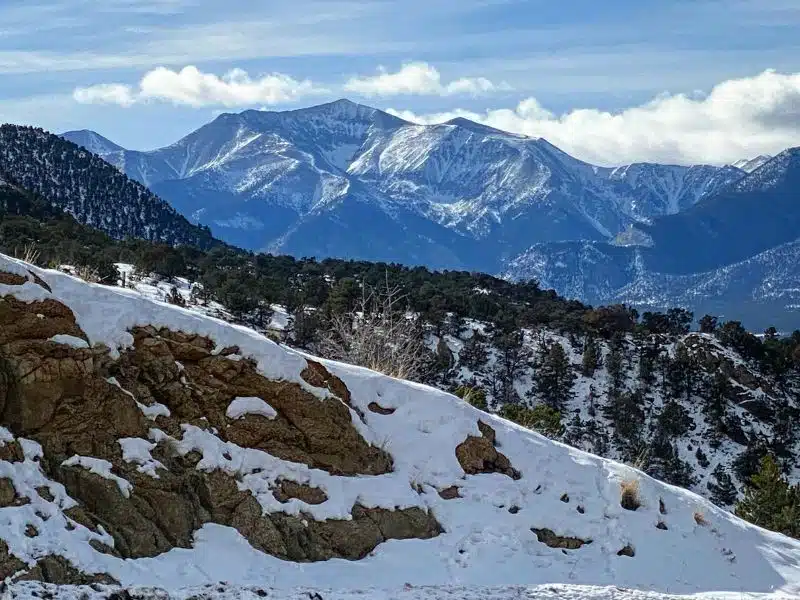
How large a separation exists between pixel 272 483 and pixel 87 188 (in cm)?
11198

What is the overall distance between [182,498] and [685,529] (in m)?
7.75

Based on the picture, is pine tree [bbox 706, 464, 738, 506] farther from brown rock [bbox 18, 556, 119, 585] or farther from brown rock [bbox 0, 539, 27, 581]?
brown rock [bbox 0, 539, 27, 581]

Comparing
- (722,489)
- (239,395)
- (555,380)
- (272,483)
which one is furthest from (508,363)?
(272,483)

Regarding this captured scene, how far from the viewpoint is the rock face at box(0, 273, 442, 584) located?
1071 centimetres

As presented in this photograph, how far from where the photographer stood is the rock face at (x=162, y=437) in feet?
35.1

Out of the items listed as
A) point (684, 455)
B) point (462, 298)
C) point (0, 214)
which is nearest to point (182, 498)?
point (684, 455)

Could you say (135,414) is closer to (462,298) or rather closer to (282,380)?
(282,380)

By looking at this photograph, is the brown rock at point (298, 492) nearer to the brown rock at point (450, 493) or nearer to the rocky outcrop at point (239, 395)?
the rocky outcrop at point (239, 395)

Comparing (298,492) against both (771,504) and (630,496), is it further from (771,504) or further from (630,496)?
(771,504)

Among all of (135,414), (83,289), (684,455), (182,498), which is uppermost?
(83,289)

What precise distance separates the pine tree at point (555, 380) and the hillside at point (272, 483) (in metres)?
45.9

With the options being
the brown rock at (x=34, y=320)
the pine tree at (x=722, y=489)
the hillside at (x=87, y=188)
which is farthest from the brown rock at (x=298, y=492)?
the hillside at (x=87, y=188)

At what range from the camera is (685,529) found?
13.4 m

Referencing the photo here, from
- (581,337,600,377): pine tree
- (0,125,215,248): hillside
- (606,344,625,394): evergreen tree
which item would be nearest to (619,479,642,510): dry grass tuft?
(606,344,625,394): evergreen tree
